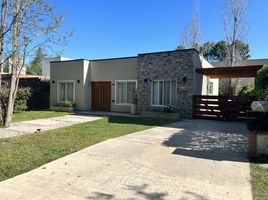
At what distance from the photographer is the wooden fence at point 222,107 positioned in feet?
42.1

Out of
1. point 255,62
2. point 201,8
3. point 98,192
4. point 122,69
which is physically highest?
point 201,8

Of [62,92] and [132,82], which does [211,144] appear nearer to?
[132,82]

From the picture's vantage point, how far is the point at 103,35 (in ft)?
68.2

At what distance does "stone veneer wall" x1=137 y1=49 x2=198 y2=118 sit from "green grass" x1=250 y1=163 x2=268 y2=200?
8822 mm

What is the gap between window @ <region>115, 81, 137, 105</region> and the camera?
16641 mm

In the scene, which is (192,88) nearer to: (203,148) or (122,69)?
(122,69)

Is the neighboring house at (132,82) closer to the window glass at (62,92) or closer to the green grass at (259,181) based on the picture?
the window glass at (62,92)

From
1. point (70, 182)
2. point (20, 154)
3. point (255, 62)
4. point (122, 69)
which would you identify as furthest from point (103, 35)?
point (255, 62)

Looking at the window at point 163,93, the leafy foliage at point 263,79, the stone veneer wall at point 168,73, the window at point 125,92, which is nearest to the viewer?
the leafy foliage at point 263,79

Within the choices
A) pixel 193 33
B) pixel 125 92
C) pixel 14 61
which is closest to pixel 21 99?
pixel 125 92

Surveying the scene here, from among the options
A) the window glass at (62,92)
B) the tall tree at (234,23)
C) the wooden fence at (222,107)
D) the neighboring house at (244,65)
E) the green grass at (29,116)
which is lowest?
the green grass at (29,116)

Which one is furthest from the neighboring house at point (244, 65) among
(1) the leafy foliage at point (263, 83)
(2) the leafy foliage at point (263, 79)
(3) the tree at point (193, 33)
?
(2) the leafy foliage at point (263, 79)

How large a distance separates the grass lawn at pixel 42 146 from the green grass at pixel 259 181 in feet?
14.0

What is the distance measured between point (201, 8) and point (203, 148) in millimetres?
25815
